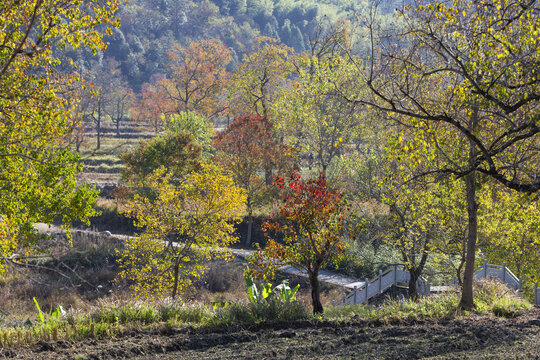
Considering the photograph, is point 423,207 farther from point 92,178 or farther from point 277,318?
point 92,178

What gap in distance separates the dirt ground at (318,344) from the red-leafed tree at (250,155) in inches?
873

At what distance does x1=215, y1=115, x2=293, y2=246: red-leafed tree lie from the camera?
1232 inches

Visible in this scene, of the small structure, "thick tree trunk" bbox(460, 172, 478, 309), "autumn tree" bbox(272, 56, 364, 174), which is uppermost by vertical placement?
"autumn tree" bbox(272, 56, 364, 174)

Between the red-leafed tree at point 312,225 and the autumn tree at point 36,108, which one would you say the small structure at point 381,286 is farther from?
the autumn tree at point 36,108

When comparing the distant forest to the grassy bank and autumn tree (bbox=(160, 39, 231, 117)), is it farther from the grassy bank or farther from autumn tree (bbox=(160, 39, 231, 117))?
the grassy bank

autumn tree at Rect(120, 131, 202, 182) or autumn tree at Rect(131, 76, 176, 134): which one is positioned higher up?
autumn tree at Rect(131, 76, 176, 134)

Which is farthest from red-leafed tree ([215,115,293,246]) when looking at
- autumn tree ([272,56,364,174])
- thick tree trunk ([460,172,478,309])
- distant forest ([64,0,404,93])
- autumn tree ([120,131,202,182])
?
distant forest ([64,0,404,93])

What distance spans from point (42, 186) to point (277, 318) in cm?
542

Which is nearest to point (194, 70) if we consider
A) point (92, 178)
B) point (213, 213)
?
point (92, 178)

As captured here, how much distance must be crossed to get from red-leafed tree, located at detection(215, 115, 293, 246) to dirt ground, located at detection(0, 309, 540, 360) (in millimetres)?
22181

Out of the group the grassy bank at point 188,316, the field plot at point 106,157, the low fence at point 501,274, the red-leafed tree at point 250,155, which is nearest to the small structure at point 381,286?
the low fence at point 501,274

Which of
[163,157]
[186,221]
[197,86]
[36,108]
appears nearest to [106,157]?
[197,86]

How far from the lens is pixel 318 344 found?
295 inches

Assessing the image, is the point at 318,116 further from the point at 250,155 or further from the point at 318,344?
the point at 318,344
